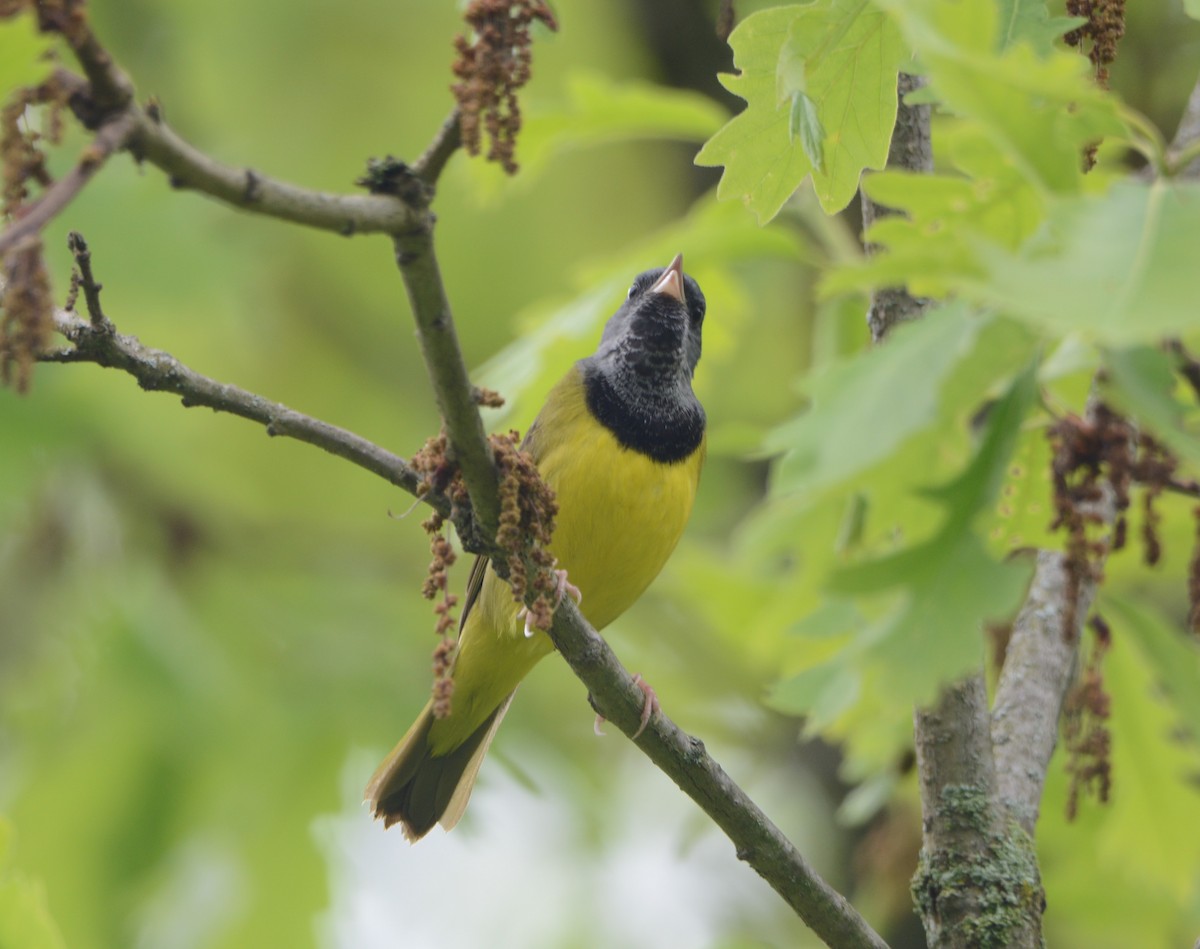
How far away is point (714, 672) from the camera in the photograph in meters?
8.48

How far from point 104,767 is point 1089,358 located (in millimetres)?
4805

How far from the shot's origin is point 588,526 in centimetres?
464

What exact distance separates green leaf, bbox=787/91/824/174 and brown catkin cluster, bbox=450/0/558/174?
2.24 ft

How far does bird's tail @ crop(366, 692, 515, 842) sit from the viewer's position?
5285 millimetres

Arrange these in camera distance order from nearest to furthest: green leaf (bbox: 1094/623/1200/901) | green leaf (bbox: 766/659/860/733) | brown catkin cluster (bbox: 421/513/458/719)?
brown catkin cluster (bbox: 421/513/458/719) < green leaf (bbox: 766/659/860/733) < green leaf (bbox: 1094/623/1200/901)

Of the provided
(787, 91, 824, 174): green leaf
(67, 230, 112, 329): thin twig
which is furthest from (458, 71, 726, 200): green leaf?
(67, 230, 112, 329): thin twig

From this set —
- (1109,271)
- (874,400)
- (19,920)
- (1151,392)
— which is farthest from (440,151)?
(19,920)

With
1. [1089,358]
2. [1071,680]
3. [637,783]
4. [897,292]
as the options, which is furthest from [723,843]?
[1089,358]

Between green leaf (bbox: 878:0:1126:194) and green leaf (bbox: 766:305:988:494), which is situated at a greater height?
green leaf (bbox: 878:0:1126:194)

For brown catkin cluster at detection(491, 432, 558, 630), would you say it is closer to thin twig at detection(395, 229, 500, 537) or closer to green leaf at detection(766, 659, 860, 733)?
thin twig at detection(395, 229, 500, 537)

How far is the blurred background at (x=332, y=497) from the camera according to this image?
19.1ft

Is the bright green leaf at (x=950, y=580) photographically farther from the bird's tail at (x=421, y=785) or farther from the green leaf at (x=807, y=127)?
the bird's tail at (x=421, y=785)

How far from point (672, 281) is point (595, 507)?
1.02m

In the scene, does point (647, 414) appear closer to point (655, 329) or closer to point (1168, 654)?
point (655, 329)
